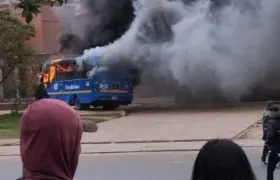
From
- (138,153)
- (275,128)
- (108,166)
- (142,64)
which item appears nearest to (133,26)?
(142,64)

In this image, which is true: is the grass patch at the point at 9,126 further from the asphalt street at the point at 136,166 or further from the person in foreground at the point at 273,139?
the person in foreground at the point at 273,139

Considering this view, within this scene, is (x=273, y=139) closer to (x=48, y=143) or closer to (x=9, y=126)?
(x=48, y=143)

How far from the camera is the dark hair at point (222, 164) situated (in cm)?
238

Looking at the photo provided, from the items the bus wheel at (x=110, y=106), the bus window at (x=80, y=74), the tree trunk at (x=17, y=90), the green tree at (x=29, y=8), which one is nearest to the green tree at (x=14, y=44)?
the tree trunk at (x=17, y=90)

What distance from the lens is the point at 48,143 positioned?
7.70 feet

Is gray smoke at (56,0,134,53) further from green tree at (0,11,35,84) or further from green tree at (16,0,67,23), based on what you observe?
green tree at (16,0,67,23)

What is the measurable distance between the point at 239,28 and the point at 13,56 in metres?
9.90

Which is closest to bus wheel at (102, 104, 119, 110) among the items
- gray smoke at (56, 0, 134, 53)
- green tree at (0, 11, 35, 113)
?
green tree at (0, 11, 35, 113)

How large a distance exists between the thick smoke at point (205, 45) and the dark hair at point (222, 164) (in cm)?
2690

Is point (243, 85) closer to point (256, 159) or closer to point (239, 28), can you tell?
point (239, 28)

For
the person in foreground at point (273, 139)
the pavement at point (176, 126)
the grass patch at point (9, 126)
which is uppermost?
the person in foreground at point (273, 139)

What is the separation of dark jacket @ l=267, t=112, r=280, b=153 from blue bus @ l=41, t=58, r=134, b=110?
20.7 meters

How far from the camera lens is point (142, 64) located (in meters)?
31.0

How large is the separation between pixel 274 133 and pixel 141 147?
732 centimetres
